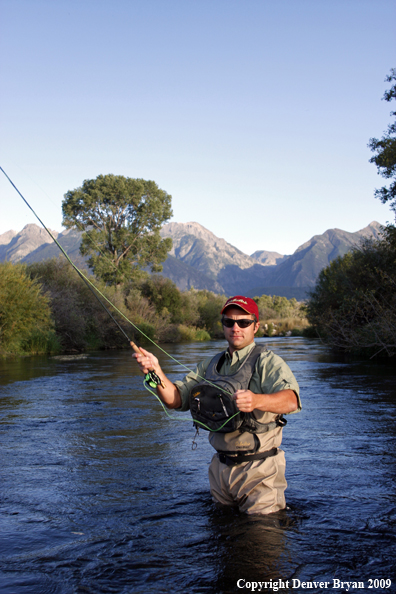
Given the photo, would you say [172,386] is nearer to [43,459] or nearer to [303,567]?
[303,567]

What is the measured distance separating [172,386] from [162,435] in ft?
12.7

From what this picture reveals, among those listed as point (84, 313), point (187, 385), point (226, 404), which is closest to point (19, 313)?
point (84, 313)

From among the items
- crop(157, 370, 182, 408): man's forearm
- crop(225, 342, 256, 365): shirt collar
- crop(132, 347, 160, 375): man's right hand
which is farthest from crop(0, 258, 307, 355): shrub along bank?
crop(132, 347, 160, 375): man's right hand

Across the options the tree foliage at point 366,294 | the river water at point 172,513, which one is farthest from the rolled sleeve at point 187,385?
the tree foliage at point 366,294

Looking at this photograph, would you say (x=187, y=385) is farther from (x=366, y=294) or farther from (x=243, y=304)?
(x=366, y=294)

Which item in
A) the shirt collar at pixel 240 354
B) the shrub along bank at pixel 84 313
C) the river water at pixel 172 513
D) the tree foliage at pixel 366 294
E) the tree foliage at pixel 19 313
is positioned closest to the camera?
the river water at pixel 172 513

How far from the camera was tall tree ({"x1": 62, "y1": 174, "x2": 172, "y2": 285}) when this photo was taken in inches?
1694

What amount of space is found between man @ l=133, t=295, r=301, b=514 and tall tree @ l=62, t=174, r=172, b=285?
3833 centimetres

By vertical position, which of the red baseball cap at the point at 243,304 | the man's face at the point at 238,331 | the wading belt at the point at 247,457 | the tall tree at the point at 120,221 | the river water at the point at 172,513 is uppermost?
the tall tree at the point at 120,221

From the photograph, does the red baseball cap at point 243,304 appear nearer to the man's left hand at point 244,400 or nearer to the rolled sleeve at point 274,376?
the rolled sleeve at point 274,376

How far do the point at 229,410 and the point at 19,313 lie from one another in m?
19.4

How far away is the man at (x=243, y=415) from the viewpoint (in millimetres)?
4035

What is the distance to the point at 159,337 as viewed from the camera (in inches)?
1521

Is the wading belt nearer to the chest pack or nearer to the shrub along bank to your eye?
the chest pack
